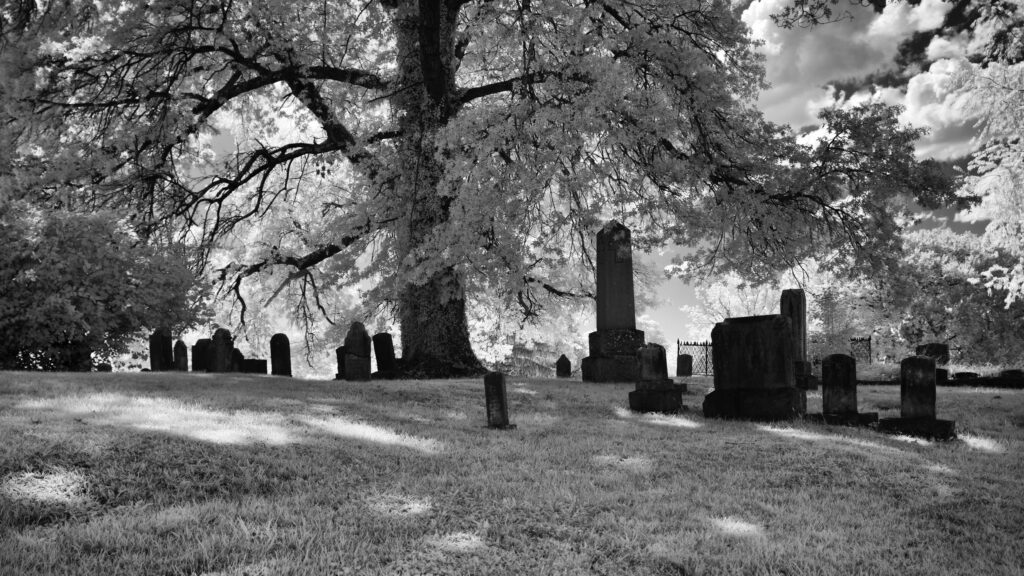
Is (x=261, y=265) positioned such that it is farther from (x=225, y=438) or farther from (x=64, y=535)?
(x=64, y=535)

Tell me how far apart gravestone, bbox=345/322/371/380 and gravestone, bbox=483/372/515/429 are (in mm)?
5761

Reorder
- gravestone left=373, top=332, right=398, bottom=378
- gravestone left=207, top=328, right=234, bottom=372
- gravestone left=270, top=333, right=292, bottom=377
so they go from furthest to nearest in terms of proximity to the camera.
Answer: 1. gravestone left=270, top=333, right=292, bottom=377
2. gravestone left=207, top=328, right=234, bottom=372
3. gravestone left=373, top=332, right=398, bottom=378

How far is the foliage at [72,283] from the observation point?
14445mm

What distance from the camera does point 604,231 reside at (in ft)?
50.7

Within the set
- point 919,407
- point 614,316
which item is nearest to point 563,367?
point 614,316

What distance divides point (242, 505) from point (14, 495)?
147 centimetres

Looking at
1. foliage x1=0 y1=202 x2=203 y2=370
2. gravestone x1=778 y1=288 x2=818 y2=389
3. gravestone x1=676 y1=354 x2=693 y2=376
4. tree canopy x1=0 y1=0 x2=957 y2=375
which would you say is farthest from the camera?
gravestone x1=676 y1=354 x2=693 y2=376

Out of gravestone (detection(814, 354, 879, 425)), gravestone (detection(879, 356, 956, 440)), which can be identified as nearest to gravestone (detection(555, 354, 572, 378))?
gravestone (detection(814, 354, 879, 425))

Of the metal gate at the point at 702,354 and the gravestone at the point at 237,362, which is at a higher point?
the gravestone at the point at 237,362

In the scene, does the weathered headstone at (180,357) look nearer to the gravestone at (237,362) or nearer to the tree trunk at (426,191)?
the gravestone at (237,362)

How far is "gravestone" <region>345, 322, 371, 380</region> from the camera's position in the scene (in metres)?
13.6

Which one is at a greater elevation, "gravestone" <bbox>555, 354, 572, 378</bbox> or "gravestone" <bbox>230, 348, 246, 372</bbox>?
"gravestone" <bbox>230, 348, 246, 372</bbox>

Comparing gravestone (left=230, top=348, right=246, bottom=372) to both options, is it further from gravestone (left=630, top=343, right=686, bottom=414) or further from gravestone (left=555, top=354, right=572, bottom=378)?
gravestone (left=630, top=343, right=686, bottom=414)

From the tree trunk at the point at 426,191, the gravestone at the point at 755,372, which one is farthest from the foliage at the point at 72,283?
the gravestone at the point at 755,372
